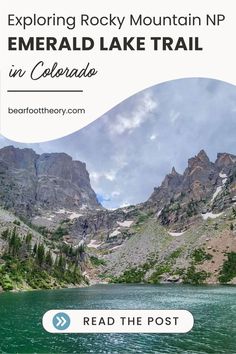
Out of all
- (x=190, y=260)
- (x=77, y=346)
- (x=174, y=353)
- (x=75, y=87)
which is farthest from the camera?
(x=190, y=260)

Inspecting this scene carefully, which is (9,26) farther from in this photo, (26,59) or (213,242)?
(213,242)

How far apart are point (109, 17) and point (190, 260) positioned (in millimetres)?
168696

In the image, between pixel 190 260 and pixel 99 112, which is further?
pixel 190 260

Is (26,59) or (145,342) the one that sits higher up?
(26,59)

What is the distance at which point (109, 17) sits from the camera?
47.6 ft

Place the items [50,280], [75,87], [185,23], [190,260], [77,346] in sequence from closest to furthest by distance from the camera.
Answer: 1. [185,23]
2. [75,87]
3. [77,346]
4. [50,280]
5. [190,260]

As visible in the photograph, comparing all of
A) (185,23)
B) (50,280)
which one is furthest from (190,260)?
(185,23)

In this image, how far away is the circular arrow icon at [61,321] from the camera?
12703mm

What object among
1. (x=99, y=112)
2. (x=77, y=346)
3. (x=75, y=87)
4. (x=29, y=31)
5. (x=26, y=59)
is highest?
(x=29, y=31)

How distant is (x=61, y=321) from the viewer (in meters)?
12.8

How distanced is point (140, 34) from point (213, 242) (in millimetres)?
177285

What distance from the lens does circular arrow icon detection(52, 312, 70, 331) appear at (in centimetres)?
1270

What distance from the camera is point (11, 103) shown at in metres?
15.1

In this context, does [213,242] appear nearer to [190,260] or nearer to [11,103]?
[190,260]
